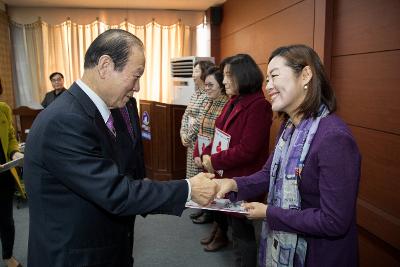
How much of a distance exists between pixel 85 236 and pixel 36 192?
206 mm

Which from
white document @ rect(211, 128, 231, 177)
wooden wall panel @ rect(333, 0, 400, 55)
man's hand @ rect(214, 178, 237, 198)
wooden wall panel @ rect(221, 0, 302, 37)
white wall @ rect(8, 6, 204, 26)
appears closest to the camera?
man's hand @ rect(214, 178, 237, 198)

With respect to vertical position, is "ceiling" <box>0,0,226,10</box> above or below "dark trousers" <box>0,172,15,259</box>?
above

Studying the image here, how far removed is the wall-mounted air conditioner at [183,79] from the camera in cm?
433

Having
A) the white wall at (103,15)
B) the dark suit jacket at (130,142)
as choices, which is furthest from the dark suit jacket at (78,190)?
the white wall at (103,15)

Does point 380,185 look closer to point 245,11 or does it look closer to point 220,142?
point 220,142

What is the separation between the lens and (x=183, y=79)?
445cm

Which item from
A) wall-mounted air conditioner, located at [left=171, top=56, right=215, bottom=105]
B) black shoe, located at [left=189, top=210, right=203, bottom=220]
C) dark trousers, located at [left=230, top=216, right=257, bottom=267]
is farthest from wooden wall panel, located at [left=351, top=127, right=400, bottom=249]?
wall-mounted air conditioner, located at [left=171, top=56, right=215, bottom=105]

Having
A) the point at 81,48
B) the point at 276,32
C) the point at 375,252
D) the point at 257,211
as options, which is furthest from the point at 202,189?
the point at 81,48

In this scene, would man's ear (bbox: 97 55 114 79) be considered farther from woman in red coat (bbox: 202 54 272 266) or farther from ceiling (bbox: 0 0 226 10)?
ceiling (bbox: 0 0 226 10)

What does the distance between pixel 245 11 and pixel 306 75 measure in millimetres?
3308

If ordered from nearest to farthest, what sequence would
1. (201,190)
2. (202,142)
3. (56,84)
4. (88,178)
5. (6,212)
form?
(88,178) < (201,190) < (6,212) < (202,142) < (56,84)

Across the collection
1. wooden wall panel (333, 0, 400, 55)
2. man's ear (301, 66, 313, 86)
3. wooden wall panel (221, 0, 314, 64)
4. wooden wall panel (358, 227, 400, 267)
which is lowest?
wooden wall panel (358, 227, 400, 267)

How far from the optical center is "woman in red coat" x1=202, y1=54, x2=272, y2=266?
2.12 m

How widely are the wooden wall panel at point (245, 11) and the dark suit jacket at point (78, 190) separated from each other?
2.41 m
